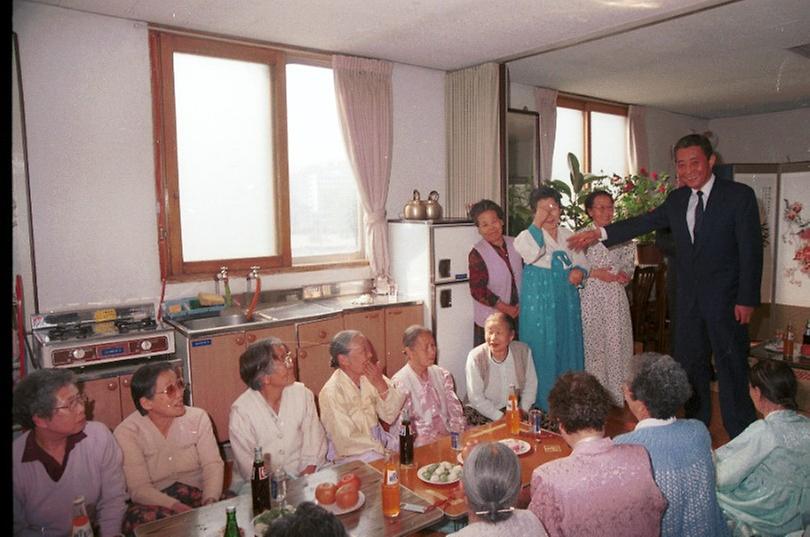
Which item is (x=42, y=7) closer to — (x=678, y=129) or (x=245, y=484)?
(x=245, y=484)

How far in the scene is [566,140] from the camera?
7.12 metres

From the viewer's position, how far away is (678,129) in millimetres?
→ 8680

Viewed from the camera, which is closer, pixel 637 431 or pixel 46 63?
pixel 637 431

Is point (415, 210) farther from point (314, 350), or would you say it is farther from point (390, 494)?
point (390, 494)

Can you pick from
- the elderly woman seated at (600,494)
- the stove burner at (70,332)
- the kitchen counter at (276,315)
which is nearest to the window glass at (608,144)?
the kitchen counter at (276,315)

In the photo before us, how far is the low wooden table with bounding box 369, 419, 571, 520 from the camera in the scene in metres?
2.00

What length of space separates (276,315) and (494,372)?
1.70 m

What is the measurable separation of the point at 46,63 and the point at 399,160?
2.80m

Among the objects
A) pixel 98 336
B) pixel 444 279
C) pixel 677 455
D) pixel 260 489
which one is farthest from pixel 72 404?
pixel 444 279

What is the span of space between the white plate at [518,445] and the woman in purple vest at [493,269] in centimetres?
194

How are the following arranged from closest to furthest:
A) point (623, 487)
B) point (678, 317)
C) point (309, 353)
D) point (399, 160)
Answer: point (623, 487) → point (678, 317) → point (309, 353) → point (399, 160)

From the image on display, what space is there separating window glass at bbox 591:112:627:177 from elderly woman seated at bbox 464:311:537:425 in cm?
453

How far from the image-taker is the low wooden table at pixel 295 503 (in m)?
1.81

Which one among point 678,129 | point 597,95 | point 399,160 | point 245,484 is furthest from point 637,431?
point 678,129
